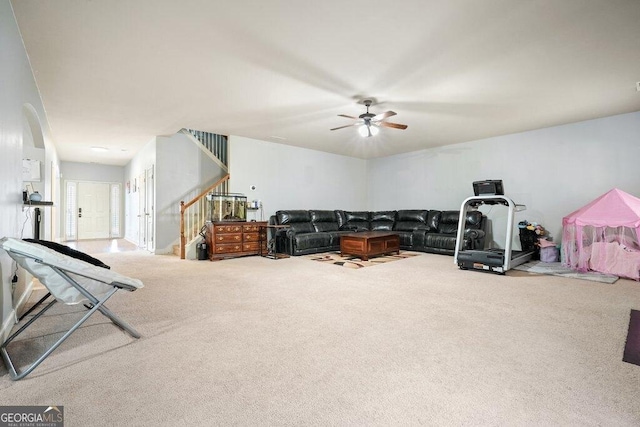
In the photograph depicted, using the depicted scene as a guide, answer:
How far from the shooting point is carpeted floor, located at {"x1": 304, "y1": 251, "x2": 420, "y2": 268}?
16.8 ft

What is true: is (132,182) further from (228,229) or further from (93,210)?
(228,229)

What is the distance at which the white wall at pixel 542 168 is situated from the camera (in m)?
5.07

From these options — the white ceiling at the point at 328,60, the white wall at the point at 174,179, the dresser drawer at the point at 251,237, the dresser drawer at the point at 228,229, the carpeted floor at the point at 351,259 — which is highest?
the white ceiling at the point at 328,60

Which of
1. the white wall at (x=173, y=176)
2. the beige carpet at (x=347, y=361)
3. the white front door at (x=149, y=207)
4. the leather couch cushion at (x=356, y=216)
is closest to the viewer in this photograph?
the beige carpet at (x=347, y=361)

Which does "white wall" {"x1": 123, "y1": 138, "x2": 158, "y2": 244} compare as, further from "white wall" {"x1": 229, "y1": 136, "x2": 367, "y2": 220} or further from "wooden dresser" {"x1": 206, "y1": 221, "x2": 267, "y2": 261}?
"wooden dresser" {"x1": 206, "y1": 221, "x2": 267, "y2": 261}

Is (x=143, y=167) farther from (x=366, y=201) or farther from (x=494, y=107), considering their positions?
(x=494, y=107)

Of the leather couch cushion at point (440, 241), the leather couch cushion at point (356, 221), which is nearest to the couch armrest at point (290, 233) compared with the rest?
the leather couch cushion at point (356, 221)

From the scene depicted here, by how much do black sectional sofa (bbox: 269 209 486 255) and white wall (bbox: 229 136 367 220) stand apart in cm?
65

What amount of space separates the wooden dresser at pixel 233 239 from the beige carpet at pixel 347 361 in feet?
7.31

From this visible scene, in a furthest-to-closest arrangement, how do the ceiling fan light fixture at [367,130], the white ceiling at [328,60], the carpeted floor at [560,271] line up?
the ceiling fan light fixture at [367,130], the carpeted floor at [560,271], the white ceiling at [328,60]

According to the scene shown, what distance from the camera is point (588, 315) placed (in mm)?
2674

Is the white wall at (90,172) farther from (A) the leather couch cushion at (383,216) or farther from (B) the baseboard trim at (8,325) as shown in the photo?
(B) the baseboard trim at (8,325)

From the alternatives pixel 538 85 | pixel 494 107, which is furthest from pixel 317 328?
pixel 494 107

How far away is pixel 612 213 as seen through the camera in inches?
170
